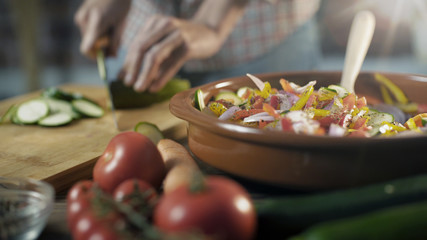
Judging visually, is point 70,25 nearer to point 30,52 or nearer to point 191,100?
point 30,52

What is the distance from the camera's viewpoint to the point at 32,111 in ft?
7.21

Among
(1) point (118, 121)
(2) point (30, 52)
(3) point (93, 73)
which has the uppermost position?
(1) point (118, 121)

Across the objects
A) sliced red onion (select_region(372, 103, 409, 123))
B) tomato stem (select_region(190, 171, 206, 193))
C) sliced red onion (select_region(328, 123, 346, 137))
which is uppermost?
tomato stem (select_region(190, 171, 206, 193))

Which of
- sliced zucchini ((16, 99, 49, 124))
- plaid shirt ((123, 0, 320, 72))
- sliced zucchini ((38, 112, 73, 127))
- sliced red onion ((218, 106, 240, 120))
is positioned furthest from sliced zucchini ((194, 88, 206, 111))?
plaid shirt ((123, 0, 320, 72))

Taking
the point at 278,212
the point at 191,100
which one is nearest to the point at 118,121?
the point at 191,100

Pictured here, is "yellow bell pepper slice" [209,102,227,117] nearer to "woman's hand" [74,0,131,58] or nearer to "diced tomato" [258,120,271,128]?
"diced tomato" [258,120,271,128]

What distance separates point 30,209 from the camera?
0.99m

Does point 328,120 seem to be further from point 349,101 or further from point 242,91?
point 242,91

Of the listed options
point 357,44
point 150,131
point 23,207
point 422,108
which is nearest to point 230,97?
point 150,131

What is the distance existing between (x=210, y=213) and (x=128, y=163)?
45 cm

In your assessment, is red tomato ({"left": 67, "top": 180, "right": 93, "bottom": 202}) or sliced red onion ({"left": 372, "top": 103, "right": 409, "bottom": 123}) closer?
red tomato ({"left": 67, "top": 180, "right": 93, "bottom": 202})

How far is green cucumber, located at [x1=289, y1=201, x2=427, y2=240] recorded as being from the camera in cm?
79

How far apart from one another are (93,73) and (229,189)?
A: 7.63 meters

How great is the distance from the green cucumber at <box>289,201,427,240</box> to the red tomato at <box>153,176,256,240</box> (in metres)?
0.12
